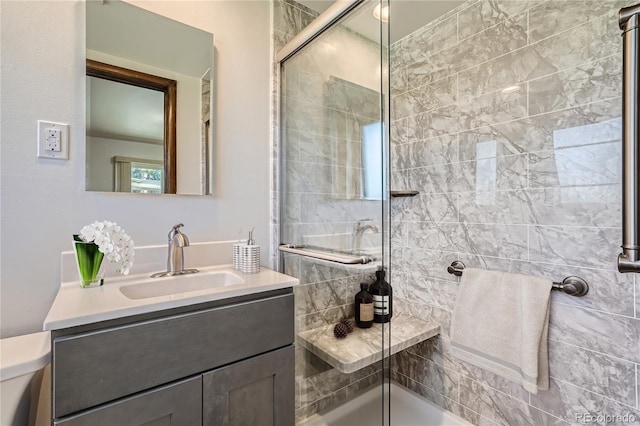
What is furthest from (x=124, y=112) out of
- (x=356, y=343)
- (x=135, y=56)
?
(x=356, y=343)

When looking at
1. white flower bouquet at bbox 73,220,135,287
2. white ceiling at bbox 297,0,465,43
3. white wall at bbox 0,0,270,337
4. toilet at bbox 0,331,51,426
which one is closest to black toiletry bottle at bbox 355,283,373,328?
white wall at bbox 0,0,270,337

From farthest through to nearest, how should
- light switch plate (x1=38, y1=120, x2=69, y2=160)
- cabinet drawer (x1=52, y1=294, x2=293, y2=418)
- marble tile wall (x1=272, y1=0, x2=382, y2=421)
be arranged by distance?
marble tile wall (x1=272, y1=0, x2=382, y2=421)
light switch plate (x1=38, y1=120, x2=69, y2=160)
cabinet drawer (x1=52, y1=294, x2=293, y2=418)

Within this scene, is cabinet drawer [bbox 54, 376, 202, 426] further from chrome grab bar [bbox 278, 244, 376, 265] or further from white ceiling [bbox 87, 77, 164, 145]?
white ceiling [bbox 87, 77, 164, 145]

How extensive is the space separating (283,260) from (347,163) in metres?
0.60

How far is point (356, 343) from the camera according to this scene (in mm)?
1240

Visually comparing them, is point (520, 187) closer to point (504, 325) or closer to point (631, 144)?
point (631, 144)

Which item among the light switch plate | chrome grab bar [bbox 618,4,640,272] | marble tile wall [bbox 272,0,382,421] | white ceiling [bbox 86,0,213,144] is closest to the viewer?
chrome grab bar [bbox 618,4,640,272]

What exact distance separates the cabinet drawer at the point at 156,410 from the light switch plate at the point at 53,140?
2.68ft

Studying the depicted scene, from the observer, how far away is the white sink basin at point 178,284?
1017mm

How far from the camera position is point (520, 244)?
4.44 ft

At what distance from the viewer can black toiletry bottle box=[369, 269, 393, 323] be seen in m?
1.10

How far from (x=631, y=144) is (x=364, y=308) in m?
1.00

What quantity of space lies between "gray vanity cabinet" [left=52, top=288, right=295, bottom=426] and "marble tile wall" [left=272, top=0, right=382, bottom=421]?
34 cm

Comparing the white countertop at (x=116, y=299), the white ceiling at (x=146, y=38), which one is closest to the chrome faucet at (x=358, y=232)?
the white countertop at (x=116, y=299)
